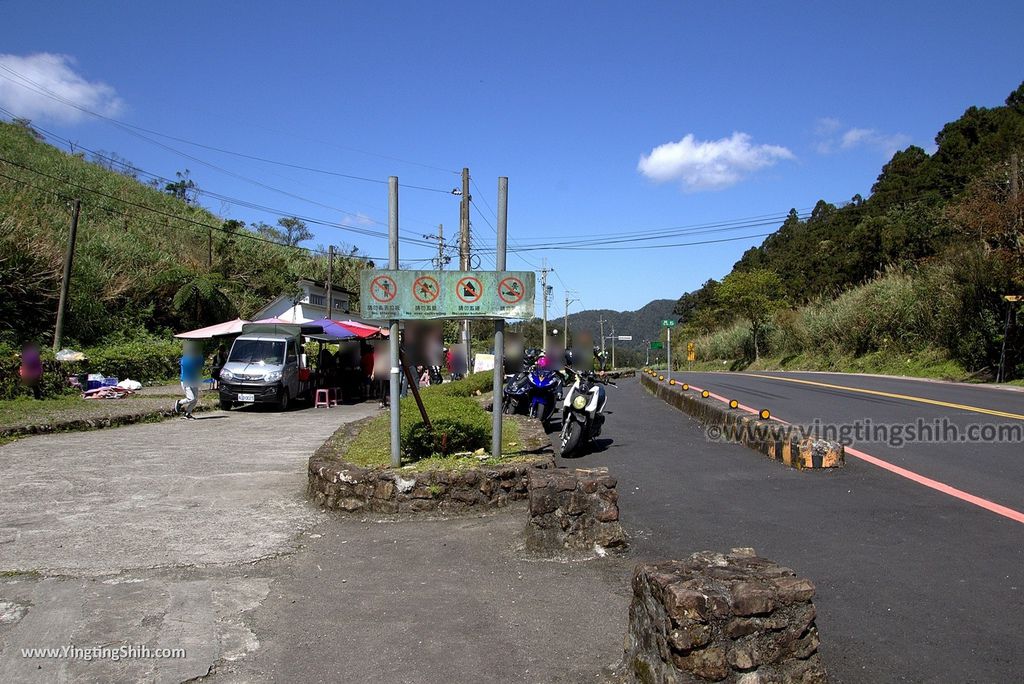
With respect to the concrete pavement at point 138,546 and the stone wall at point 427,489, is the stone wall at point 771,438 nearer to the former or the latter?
the stone wall at point 427,489

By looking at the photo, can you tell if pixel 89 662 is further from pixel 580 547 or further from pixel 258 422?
pixel 258 422

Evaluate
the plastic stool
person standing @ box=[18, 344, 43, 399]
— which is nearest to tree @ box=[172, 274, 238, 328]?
the plastic stool

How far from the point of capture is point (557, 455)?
11.4 m

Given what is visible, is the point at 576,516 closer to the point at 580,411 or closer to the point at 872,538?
the point at 872,538

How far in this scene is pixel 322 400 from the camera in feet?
75.2

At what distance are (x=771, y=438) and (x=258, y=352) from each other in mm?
15644

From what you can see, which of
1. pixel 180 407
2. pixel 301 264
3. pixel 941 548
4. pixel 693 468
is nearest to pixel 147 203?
pixel 301 264

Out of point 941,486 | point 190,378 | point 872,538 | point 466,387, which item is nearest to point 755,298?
point 466,387

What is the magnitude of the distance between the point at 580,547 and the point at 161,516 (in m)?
4.55

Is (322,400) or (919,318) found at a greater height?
(919,318)

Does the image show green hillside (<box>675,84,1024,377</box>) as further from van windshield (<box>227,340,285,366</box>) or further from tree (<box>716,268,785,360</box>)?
van windshield (<box>227,340,285,366</box>)

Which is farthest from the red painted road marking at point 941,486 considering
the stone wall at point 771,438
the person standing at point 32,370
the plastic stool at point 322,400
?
the person standing at point 32,370

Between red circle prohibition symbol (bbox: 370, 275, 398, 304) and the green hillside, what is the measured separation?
72.2ft

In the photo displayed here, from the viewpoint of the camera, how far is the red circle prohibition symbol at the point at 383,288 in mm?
8398
